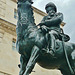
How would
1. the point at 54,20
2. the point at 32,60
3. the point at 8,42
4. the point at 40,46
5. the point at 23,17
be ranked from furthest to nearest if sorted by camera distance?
the point at 8,42
the point at 54,20
the point at 23,17
the point at 40,46
the point at 32,60

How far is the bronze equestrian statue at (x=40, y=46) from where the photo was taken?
14.0ft

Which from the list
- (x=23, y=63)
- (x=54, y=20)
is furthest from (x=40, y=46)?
(x=54, y=20)

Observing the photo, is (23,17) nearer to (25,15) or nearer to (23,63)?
(25,15)

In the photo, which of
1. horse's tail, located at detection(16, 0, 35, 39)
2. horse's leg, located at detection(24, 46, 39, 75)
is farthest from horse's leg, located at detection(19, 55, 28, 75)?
horse's tail, located at detection(16, 0, 35, 39)

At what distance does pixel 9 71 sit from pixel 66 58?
1271 centimetres

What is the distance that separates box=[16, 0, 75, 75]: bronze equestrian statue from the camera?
4254 mm

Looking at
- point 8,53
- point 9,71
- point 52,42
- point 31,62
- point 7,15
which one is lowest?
point 9,71

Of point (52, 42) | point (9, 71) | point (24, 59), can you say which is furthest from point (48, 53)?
point (9, 71)

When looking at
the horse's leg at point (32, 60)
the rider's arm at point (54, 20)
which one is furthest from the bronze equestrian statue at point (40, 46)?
the rider's arm at point (54, 20)

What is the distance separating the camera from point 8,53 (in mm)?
17344

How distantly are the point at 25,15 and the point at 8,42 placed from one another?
13.7 meters

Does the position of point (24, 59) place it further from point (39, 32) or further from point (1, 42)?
point (1, 42)

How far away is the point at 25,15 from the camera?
4586mm

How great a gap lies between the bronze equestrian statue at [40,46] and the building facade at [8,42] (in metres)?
11.9
